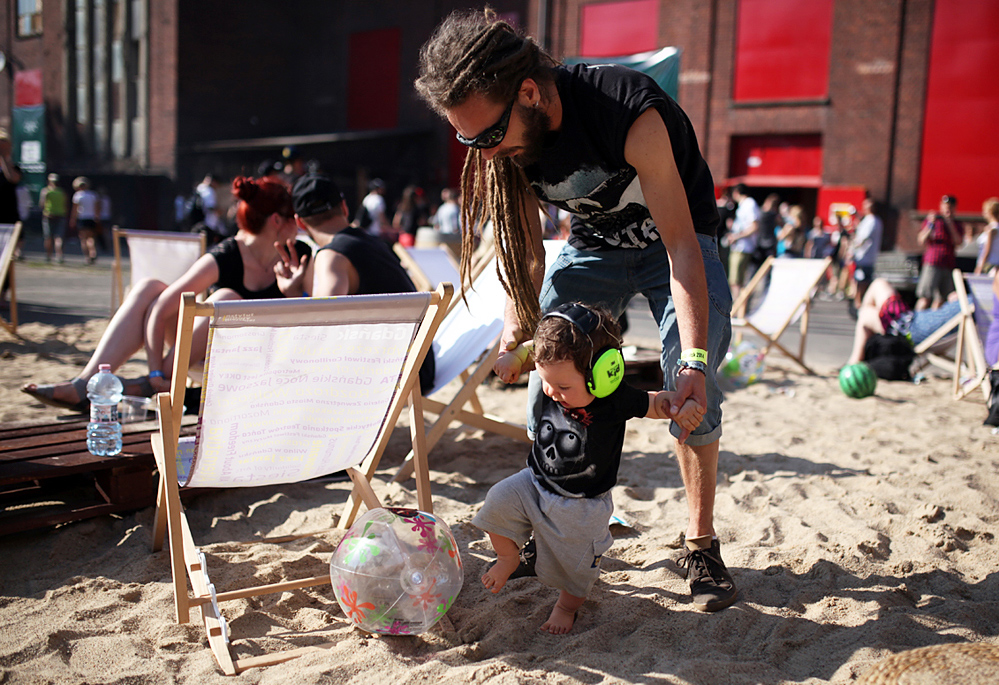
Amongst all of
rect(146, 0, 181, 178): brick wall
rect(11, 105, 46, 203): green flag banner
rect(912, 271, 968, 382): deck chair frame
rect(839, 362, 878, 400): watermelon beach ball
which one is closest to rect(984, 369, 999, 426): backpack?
rect(839, 362, 878, 400): watermelon beach ball

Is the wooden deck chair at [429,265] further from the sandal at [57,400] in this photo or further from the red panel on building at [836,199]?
the red panel on building at [836,199]

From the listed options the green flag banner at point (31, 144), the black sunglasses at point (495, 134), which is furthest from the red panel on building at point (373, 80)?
the black sunglasses at point (495, 134)

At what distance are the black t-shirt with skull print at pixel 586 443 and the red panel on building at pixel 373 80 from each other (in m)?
22.6

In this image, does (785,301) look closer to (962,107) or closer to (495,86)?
(495,86)

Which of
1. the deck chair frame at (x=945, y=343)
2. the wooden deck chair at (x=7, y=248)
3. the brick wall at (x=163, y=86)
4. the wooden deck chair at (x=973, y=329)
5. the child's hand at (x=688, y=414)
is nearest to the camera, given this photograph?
the child's hand at (x=688, y=414)

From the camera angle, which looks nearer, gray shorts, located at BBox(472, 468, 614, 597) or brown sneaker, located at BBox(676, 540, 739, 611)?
gray shorts, located at BBox(472, 468, 614, 597)

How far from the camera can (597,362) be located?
1947mm

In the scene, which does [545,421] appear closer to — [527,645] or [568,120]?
[527,645]

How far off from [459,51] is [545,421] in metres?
1.00

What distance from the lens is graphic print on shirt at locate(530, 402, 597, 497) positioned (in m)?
2.04

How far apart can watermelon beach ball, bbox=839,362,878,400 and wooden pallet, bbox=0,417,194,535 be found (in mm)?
4089

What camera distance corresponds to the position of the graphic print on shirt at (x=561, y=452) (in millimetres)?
2043

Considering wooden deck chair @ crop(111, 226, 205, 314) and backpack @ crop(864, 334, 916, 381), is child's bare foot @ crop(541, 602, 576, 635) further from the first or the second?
backpack @ crop(864, 334, 916, 381)

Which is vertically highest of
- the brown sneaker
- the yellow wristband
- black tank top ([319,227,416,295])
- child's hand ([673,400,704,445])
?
black tank top ([319,227,416,295])
